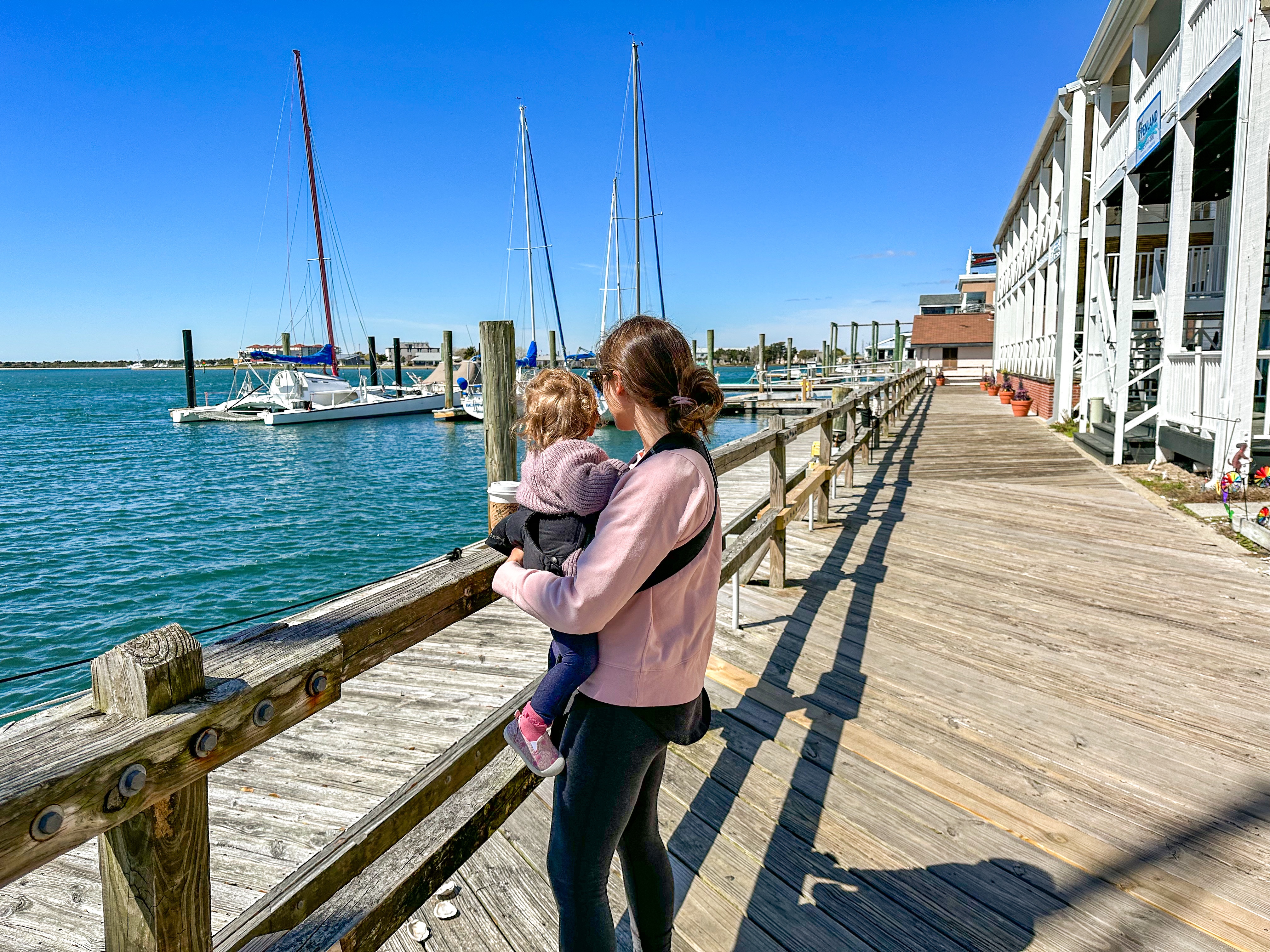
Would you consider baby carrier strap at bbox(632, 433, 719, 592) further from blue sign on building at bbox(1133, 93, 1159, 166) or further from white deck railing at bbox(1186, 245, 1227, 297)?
white deck railing at bbox(1186, 245, 1227, 297)

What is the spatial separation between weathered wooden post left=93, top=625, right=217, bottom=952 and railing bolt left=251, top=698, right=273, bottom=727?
0.32 ft

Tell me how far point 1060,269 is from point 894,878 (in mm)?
17106

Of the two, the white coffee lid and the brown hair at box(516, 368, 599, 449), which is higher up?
the brown hair at box(516, 368, 599, 449)

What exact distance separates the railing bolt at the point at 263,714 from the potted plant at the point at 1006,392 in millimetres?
22376

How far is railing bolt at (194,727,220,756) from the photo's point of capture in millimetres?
1126

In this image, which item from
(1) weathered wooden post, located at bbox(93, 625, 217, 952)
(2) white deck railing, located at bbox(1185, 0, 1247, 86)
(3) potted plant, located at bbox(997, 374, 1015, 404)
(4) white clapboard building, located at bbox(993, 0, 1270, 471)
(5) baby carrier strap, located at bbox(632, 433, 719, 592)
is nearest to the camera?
(1) weathered wooden post, located at bbox(93, 625, 217, 952)

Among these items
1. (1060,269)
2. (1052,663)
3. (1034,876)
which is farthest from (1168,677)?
(1060,269)

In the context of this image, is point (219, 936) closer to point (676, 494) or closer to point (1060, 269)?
point (676, 494)

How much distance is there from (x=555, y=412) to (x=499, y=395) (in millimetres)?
1317

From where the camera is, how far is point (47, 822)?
94 cm

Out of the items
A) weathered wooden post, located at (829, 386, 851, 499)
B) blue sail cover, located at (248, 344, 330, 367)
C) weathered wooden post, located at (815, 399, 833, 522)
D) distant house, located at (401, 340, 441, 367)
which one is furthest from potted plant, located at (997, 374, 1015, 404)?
distant house, located at (401, 340, 441, 367)

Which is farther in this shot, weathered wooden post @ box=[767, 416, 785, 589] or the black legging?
weathered wooden post @ box=[767, 416, 785, 589]

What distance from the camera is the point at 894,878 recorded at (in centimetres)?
247

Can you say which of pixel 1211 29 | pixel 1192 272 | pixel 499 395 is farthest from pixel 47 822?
pixel 1192 272
